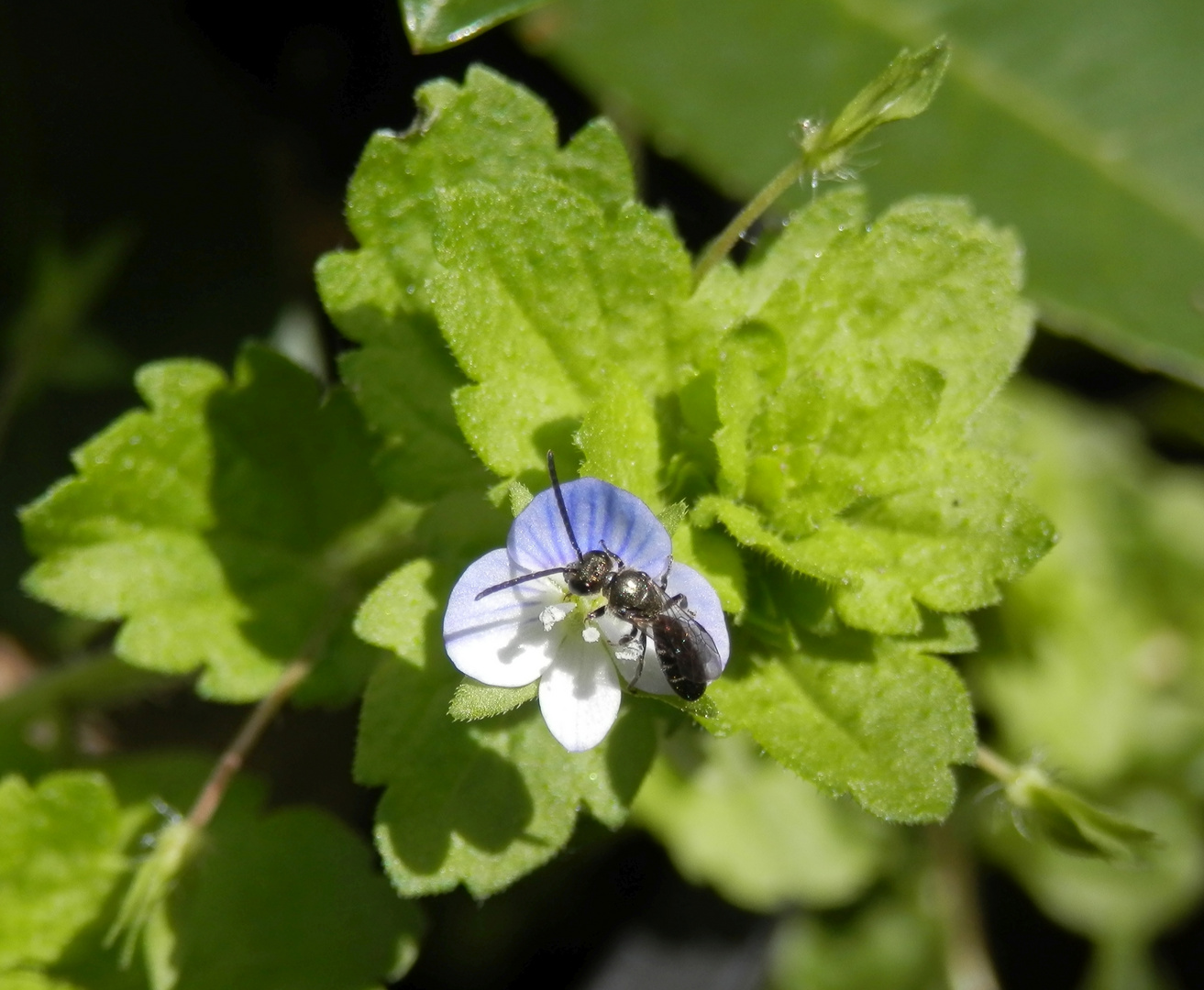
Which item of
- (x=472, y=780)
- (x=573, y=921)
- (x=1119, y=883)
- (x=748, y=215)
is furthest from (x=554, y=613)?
(x=1119, y=883)

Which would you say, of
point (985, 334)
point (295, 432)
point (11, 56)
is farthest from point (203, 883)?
point (11, 56)

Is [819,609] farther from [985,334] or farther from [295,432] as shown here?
[295,432]

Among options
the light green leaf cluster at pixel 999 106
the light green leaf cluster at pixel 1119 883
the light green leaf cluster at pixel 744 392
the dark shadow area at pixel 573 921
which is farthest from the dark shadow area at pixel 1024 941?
the light green leaf cluster at pixel 744 392

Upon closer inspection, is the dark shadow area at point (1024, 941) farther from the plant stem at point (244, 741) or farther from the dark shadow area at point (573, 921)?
the plant stem at point (244, 741)

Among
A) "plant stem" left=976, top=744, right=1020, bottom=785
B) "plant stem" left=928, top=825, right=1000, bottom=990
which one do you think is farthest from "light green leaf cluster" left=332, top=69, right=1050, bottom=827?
"plant stem" left=928, top=825, right=1000, bottom=990

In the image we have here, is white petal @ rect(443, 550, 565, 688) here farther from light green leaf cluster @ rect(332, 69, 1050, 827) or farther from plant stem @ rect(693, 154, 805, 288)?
plant stem @ rect(693, 154, 805, 288)

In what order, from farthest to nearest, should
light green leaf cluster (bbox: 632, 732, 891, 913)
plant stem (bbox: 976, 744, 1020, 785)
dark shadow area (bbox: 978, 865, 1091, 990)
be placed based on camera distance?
dark shadow area (bbox: 978, 865, 1091, 990)
light green leaf cluster (bbox: 632, 732, 891, 913)
plant stem (bbox: 976, 744, 1020, 785)

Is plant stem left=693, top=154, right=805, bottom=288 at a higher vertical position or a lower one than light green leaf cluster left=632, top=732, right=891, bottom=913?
higher
